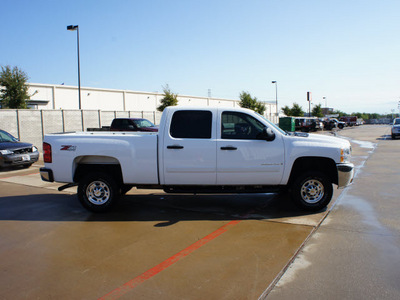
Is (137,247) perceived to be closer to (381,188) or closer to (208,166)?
(208,166)

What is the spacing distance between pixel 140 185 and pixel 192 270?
8.93 feet

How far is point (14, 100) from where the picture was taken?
2680 cm

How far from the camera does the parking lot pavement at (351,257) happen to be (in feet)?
11.2

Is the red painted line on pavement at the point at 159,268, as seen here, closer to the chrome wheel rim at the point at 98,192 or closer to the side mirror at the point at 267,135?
the side mirror at the point at 267,135

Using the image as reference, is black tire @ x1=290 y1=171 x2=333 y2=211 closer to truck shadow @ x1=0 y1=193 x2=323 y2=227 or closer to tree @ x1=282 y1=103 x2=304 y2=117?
truck shadow @ x1=0 y1=193 x2=323 y2=227

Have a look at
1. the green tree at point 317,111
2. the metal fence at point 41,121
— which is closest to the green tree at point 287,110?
the green tree at point 317,111

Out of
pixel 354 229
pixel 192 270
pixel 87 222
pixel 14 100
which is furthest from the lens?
pixel 14 100

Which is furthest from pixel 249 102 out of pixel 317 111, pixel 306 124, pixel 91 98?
pixel 317 111

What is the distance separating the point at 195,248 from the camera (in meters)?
4.62

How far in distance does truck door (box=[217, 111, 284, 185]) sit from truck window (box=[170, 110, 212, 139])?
306 mm

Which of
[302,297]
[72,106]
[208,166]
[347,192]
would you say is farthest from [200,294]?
[72,106]

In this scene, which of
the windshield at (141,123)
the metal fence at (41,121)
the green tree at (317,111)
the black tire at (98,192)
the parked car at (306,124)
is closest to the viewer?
the black tire at (98,192)

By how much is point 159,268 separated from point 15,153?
10197 mm

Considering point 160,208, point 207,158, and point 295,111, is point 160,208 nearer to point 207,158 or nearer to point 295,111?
A: point 207,158
